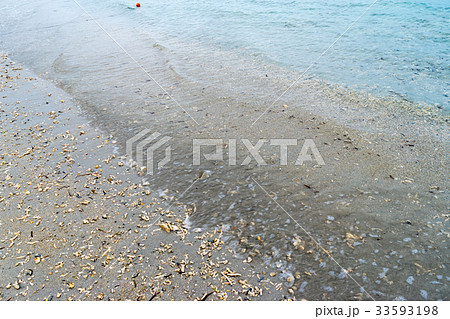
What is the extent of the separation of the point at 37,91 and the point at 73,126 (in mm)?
2398

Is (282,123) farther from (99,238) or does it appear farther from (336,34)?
(336,34)

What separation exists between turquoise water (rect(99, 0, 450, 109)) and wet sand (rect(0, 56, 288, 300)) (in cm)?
596

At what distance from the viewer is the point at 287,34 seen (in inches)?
464

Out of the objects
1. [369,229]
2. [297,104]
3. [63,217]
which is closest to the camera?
[369,229]

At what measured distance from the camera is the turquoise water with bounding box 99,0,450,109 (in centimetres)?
828

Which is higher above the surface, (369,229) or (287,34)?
(287,34)

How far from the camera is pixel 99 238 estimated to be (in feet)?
12.6

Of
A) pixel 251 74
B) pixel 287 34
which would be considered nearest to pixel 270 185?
pixel 251 74

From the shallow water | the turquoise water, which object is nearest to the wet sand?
the shallow water

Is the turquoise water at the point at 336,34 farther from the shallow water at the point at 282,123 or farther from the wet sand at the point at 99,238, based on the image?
the wet sand at the point at 99,238

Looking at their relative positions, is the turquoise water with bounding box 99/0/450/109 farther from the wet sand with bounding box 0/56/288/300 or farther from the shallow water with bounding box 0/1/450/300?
the wet sand with bounding box 0/56/288/300

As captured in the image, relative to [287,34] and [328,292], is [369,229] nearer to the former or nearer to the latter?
[328,292]

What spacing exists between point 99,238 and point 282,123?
393cm
